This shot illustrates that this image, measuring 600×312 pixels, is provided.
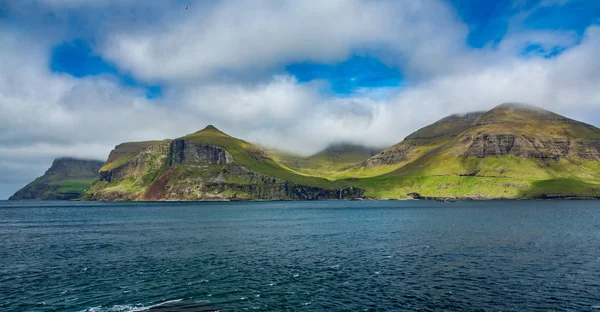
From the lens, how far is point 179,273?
216ft

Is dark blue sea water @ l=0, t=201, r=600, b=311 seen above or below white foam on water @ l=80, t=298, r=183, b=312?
above

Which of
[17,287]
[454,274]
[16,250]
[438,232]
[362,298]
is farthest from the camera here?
[438,232]

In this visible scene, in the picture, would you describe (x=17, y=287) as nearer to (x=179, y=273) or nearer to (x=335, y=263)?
(x=179, y=273)

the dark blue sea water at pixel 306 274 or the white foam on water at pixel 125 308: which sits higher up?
the dark blue sea water at pixel 306 274

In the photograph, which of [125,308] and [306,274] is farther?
[306,274]

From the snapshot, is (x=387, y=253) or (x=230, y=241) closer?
(x=387, y=253)

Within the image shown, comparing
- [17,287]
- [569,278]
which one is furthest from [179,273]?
[569,278]

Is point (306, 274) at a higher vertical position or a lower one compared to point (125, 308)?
higher

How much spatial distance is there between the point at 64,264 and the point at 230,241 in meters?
41.0

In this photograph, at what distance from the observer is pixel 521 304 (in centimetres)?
4734

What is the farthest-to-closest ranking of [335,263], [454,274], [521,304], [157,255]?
[157,255] < [335,263] < [454,274] < [521,304]

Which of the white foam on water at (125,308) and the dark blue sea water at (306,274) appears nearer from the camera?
the white foam on water at (125,308)

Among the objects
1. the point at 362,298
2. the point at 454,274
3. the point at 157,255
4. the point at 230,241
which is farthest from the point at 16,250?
the point at 454,274

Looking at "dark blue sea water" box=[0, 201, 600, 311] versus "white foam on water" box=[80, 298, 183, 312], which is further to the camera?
"dark blue sea water" box=[0, 201, 600, 311]
